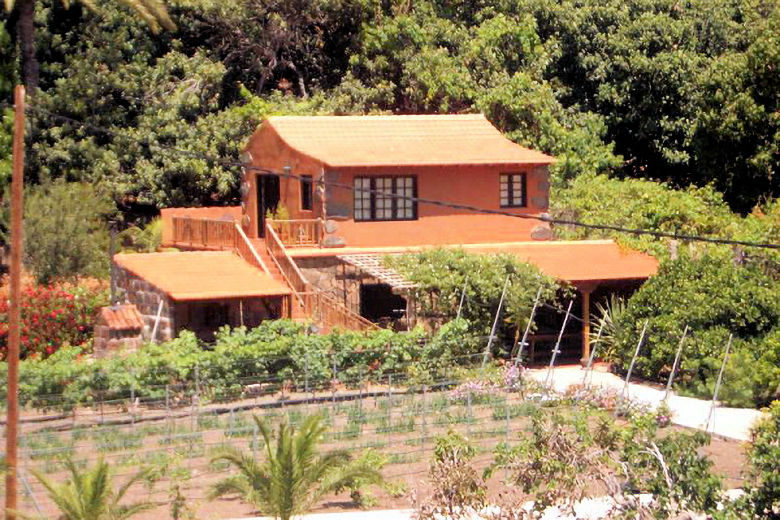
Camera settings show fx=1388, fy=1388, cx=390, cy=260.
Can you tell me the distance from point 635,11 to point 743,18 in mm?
3968

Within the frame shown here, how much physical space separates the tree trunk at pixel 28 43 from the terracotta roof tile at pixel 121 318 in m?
13.0

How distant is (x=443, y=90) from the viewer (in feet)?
140

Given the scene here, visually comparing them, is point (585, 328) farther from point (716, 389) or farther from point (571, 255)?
point (716, 389)

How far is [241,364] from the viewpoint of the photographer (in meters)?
26.5

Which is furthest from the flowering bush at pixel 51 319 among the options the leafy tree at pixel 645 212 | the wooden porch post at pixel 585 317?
the leafy tree at pixel 645 212

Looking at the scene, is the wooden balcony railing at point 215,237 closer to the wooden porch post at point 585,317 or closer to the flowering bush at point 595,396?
the wooden porch post at point 585,317

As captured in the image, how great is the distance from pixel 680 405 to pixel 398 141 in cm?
1160

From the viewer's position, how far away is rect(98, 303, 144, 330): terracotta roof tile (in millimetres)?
29906

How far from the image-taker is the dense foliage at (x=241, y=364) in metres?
24.5

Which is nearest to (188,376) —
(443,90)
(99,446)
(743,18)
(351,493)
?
(99,446)

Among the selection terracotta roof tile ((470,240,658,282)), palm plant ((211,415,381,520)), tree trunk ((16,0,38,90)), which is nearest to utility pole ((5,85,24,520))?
palm plant ((211,415,381,520))

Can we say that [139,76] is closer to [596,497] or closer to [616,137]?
[616,137]

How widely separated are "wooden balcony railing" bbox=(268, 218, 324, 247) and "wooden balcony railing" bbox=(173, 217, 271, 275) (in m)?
0.77

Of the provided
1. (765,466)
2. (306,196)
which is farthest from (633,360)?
(306,196)
